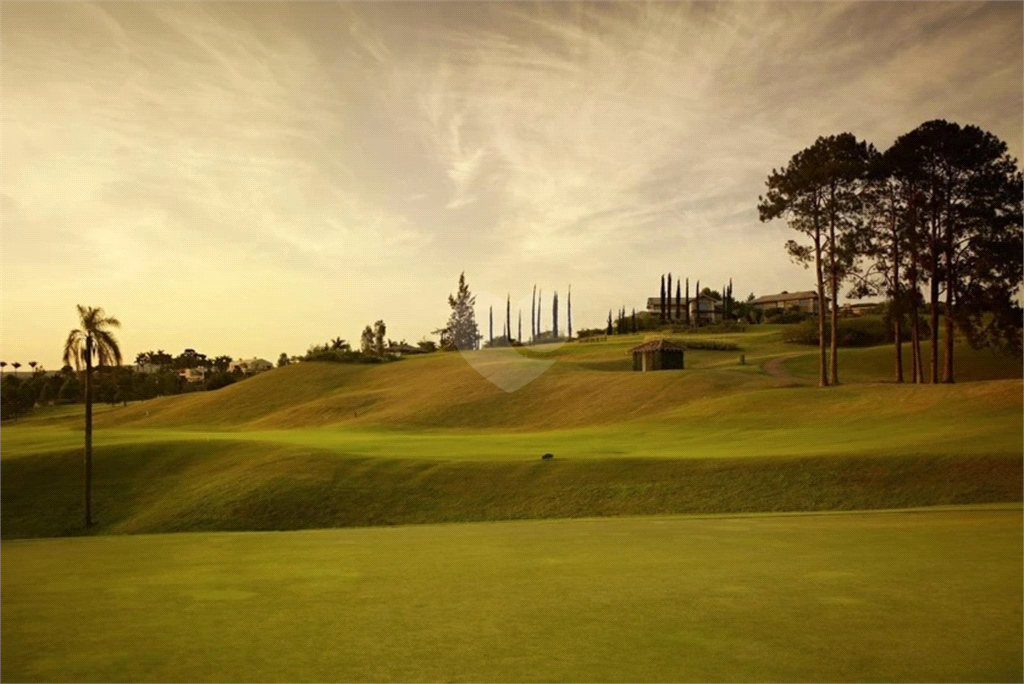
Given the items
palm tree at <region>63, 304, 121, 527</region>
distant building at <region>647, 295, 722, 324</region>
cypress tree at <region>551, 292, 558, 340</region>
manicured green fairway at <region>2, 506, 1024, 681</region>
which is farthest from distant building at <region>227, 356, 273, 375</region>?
manicured green fairway at <region>2, 506, 1024, 681</region>

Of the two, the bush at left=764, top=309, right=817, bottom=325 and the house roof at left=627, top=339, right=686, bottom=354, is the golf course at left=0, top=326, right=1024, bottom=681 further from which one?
the bush at left=764, top=309, right=817, bottom=325

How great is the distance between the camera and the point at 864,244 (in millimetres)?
60094

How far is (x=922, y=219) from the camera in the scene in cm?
5775

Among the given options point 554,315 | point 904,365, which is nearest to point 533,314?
point 554,315

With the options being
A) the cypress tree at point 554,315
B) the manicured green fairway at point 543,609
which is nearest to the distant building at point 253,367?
the cypress tree at point 554,315

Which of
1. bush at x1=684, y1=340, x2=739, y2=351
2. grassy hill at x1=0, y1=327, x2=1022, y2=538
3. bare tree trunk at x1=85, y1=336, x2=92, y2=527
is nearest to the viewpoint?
grassy hill at x1=0, y1=327, x2=1022, y2=538

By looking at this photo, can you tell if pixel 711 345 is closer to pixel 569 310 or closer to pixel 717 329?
pixel 717 329

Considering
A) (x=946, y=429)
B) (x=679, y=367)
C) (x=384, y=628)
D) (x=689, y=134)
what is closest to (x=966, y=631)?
(x=384, y=628)

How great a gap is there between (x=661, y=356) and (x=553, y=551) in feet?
207

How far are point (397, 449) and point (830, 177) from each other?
3801cm

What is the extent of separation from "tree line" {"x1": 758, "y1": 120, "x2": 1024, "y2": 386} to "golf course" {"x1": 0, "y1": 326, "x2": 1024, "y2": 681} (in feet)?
29.8

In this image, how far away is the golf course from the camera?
10.0m

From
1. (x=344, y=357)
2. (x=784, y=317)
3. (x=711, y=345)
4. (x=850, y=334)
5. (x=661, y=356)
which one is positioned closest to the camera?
(x=661, y=356)

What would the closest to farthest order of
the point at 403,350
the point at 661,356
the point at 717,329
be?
the point at 661,356 → the point at 717,329 → the point at 403,350
